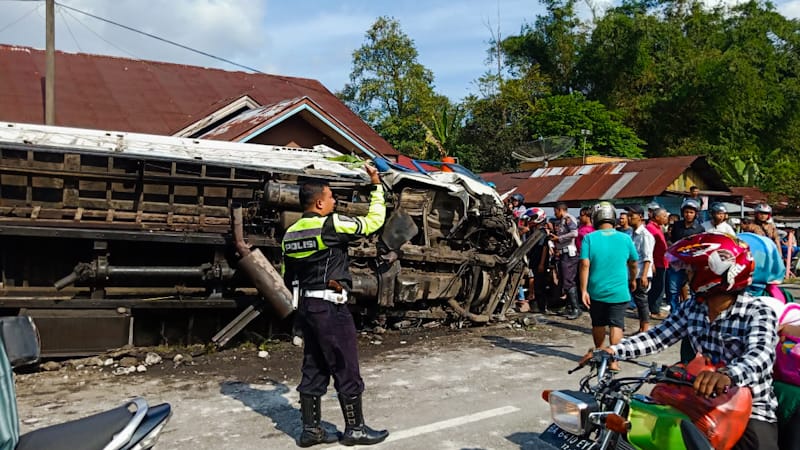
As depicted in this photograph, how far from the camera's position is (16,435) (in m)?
2.53

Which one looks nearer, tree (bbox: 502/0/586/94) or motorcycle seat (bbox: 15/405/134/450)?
motorcycle seat (bbox: 15/405/134/450)

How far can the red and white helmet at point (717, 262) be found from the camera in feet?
10.6

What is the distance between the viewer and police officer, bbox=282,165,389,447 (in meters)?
5.16

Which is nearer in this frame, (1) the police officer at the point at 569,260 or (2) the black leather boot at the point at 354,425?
(2) the black leather boot at the point at 354,425

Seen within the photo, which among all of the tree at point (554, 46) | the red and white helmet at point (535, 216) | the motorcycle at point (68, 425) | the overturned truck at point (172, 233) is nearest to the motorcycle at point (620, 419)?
the motorcycle at point (68, 425)

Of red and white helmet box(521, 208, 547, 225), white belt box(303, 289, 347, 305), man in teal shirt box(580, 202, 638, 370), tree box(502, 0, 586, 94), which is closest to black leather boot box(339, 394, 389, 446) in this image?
white belt box(303, 289, 347, 305)

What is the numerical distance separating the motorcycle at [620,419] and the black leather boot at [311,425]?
250 centimetres

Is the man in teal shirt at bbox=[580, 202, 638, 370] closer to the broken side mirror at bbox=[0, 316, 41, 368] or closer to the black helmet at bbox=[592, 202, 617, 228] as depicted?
the black helmet at bbox=[592, 202, 617, 228]

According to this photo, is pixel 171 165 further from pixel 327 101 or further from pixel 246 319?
pixel 327 101

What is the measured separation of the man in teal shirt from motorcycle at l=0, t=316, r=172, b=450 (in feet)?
17.4

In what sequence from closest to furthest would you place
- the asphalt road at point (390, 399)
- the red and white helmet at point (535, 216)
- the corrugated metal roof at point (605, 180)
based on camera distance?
the asphalt road at point (390, 399) → the red and white helmet at point (535, 216) → the corrugated metal roof at point (605, 180)

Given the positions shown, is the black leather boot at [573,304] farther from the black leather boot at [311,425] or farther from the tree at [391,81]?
the tree at [391,81]

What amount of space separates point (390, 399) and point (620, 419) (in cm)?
389

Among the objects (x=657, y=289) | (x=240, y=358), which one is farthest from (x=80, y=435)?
(x=657, y=289)
